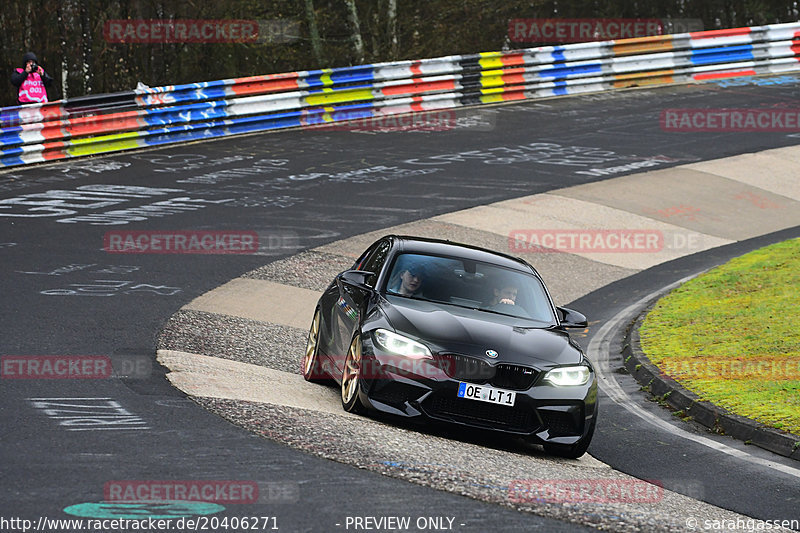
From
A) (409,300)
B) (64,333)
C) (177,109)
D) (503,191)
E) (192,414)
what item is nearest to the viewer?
(192,414)

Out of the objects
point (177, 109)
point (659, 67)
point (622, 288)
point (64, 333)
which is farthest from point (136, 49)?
point (64, 333)

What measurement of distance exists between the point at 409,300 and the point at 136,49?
2377 cm

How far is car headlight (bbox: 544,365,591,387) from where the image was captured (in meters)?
8.41

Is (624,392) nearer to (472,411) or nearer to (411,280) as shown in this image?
(411,280)

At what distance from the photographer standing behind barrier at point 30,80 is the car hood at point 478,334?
49.4 ft

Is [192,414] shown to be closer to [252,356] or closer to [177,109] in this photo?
[252,356]

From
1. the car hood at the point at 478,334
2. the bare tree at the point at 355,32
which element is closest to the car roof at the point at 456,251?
the car hood at the point at 478,334

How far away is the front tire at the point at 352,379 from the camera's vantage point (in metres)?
8.52

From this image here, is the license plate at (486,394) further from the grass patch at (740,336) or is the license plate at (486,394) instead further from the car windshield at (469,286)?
the grass patch at (740,336)

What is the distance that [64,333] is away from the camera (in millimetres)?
10688

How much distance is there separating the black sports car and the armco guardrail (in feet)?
43.1

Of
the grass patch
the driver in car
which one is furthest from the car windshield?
the grass patch

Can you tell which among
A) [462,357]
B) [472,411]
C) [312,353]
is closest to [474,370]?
[462,357]

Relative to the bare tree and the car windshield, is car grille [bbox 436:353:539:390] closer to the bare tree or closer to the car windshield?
the car windshield
